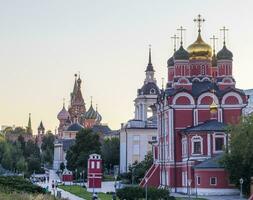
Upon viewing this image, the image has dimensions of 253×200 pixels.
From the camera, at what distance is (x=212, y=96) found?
54.2m

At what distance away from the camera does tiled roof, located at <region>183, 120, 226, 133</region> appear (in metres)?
50.6

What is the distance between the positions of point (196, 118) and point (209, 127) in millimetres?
3034

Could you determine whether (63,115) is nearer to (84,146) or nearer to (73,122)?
(73,122)

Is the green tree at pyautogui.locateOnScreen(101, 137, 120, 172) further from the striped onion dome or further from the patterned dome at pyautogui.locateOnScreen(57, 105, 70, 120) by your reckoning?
the patterned dome at pyautogui.locateOnScreen(57, 105, 70, 120)

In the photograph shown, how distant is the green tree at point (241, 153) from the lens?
138ft

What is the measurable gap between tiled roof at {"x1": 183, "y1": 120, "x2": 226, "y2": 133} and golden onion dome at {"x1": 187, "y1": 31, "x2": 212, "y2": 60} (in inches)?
343

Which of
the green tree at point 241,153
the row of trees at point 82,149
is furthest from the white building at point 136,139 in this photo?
the green tree at point 241,153

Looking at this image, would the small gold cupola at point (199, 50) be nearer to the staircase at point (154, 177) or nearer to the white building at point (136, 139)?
the staircase at point (154, 177)

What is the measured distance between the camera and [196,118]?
5366 cm

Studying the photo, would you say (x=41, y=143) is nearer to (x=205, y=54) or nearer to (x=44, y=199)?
(x=205, y=54)

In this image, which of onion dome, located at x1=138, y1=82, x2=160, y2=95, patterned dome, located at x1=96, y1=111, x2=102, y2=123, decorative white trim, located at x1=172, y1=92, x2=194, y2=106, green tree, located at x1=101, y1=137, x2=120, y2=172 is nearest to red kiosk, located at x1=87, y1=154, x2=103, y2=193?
decorative white trim, located at x1=172, y1=92, x2=194, y2=106

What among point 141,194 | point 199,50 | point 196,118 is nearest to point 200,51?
point 199,50

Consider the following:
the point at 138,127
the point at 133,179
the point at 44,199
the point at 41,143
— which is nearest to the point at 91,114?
the point at 41,143

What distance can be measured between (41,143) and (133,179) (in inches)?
3898
